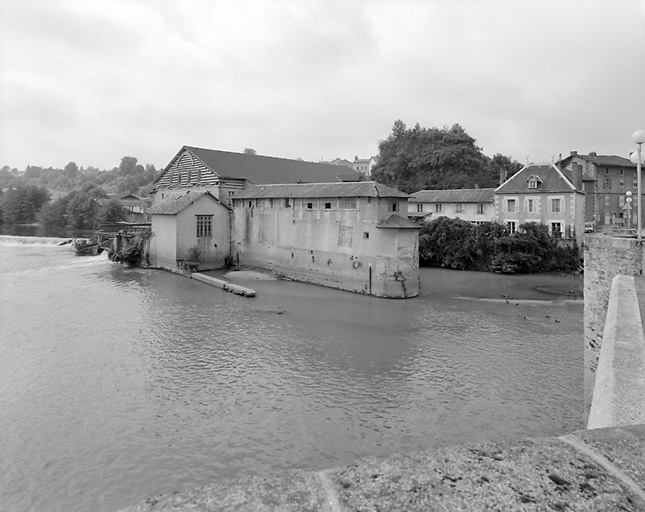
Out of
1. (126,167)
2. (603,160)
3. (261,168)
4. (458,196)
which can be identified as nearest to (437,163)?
(458,196)

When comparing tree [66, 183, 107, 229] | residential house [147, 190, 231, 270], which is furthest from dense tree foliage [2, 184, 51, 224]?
residential house [147, 190, 231, 270]

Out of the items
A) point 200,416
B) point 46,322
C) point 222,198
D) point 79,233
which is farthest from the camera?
point 79,233

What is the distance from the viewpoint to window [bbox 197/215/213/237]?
28.5 m

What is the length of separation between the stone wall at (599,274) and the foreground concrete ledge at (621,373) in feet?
9.68

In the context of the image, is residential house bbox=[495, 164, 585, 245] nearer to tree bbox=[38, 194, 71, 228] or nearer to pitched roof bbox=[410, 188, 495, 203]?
pitched roof bbox=[410, 188, 495, 203]

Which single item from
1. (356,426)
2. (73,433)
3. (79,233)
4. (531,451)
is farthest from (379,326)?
(79,233)

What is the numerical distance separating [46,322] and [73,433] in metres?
9.12

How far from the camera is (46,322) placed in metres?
16.2

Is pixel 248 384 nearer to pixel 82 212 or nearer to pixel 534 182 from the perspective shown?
pixel 534 182

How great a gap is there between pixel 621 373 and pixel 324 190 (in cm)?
2110

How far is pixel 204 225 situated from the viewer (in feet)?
94.7

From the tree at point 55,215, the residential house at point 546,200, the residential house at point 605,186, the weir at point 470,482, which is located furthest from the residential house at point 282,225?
the tree at point 55,215

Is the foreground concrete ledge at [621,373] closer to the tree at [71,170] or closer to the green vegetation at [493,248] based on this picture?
the green vegetation at [493,248]

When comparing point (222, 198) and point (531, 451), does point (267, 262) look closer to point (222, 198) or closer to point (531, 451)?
point (222, 198)
